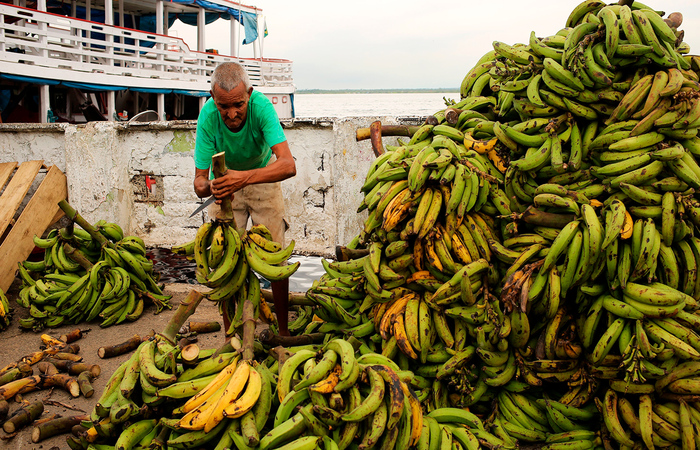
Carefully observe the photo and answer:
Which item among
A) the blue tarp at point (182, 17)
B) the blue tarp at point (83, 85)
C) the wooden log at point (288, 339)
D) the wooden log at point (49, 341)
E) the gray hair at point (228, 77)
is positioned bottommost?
the wooden log at point (49, 341)

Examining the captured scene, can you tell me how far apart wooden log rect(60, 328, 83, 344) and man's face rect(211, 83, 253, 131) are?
2033 millimetres

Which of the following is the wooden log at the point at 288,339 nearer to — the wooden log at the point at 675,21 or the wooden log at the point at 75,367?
the wooden log at the point at 75,367

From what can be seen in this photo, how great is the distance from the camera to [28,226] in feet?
15.5

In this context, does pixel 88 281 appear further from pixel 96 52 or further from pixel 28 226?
pixel 96 52

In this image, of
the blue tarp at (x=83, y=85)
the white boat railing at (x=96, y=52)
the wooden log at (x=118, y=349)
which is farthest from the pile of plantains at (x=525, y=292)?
the blue tarp at (x=83, y=85)

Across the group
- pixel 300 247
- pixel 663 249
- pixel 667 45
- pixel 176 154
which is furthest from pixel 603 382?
pixel 176 154

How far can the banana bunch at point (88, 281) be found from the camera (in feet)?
12.8

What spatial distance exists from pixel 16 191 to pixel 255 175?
3492mm

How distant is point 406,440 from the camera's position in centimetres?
169

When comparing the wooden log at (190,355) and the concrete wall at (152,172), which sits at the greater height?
the concrete wall at (152,172)

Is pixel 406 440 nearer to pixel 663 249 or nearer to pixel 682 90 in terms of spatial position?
pixel 663 249

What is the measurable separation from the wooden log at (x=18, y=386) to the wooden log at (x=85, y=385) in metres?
0.25

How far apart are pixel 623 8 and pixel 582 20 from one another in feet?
1.26

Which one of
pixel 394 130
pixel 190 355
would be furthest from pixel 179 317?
pixel 394 130
